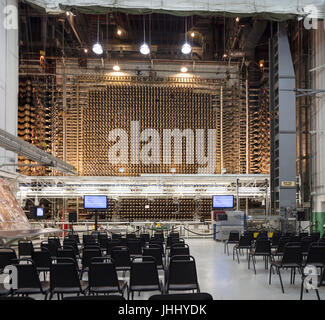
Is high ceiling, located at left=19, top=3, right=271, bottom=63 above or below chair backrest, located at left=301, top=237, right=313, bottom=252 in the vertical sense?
above

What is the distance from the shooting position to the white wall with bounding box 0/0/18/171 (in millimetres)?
15094

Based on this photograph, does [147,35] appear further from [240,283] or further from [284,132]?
[240,283]

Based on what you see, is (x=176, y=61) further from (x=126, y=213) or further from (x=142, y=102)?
(x=126, y=213)

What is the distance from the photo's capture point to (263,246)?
8031 mm

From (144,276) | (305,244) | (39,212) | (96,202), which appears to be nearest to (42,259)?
(144,276)

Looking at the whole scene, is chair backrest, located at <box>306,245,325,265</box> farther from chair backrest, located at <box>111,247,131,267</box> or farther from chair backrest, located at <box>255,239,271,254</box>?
chair backrest, located at <box>111,247,131,267</box>

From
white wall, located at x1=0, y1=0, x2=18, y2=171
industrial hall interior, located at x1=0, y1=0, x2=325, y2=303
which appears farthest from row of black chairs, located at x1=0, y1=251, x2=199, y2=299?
industrial hall interior, located at x1=0, y1=0, x2=325, y2=303

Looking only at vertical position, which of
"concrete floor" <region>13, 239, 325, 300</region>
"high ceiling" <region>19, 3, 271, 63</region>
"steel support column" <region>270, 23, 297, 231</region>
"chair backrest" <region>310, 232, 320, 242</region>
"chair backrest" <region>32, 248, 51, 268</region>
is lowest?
"concrete floor" <region>13, 239, 325, 300</region>

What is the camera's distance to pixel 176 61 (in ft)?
78.2

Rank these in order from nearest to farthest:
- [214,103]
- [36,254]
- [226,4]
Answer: [36,254] → [226,4] → [214,103]

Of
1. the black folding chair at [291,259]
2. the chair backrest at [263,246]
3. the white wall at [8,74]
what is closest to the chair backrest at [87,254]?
the black folding chair at [291,259]

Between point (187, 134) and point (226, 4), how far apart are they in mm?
9083

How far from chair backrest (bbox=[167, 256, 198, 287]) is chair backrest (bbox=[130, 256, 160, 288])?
0.67ft
